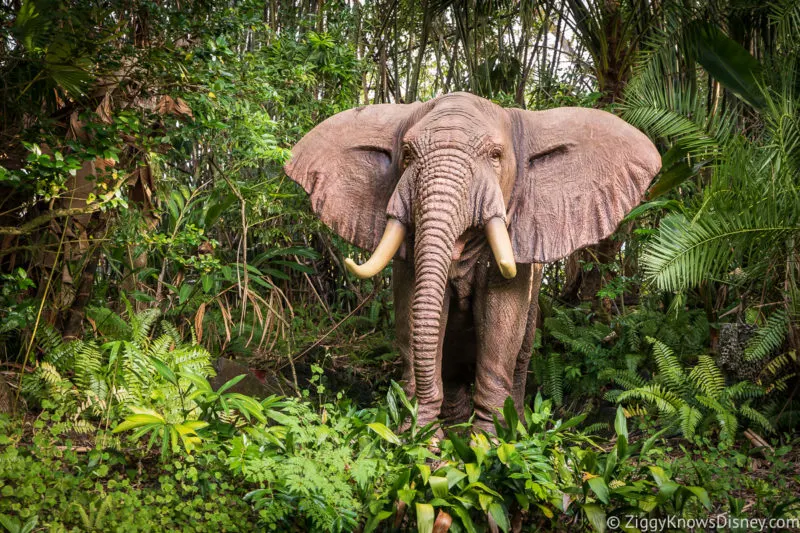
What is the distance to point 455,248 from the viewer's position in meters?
5.20

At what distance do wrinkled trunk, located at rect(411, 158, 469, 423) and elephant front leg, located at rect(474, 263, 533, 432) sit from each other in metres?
0.61

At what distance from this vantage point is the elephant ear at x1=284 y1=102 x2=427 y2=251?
224 inches

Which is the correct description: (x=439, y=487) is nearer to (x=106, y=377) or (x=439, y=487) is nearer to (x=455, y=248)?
(x=455, y=248)

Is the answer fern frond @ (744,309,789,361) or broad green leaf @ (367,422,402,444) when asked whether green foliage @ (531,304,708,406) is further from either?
broad green leaf @ (367,422,402,444)

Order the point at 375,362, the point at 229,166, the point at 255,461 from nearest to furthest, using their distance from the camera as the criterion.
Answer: the point at 255,461 < the point at 229,166 < the point at 375,362

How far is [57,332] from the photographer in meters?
5.73

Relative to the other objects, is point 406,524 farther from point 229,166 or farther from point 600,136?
point 229,166

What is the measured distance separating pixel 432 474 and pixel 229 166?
3708 millimetres

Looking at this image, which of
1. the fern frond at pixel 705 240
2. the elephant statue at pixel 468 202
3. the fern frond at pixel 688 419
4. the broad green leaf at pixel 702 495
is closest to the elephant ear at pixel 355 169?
the elephant statue at pixel 468 202

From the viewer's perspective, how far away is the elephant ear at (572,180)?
17.8 feet

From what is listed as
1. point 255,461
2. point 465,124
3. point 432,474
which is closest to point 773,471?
point 432,474

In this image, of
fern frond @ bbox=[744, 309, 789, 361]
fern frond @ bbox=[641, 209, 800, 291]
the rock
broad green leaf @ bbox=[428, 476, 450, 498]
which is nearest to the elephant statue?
fern frond @ bbox=[641, 209, 800, 291]

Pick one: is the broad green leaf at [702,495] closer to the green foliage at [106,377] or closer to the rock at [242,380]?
the green foliage at [106,377]

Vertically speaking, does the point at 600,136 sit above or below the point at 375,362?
above
